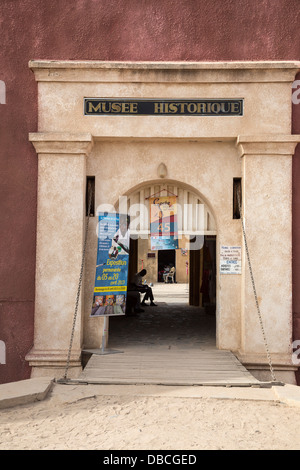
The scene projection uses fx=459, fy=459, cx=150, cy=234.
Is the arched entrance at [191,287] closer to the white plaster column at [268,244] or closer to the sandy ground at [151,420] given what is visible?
the white plaster column at [268,244]

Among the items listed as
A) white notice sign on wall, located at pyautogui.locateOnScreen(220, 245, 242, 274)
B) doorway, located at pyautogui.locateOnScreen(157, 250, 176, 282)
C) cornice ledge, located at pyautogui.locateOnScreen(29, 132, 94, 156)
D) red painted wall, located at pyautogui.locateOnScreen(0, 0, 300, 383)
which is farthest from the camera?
doorway, located at pyautogui.locateOnScreen(157, 250, 176, 282)

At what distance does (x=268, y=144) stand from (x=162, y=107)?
6.24 feet

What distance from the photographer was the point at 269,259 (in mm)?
7695

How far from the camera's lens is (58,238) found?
25.3 feet

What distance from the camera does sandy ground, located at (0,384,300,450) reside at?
14.7ft

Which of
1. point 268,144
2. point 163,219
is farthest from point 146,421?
point 268,144

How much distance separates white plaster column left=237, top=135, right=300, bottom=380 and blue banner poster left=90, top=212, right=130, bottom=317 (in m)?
2.08

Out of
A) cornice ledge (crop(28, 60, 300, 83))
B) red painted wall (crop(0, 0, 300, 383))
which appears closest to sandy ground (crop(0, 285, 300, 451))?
red painted wall (crop(0, 0, 300, 383))

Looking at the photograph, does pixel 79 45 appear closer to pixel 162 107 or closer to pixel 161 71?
pixel 161 71

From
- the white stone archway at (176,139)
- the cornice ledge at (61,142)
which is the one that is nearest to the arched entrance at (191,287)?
the white stone archway at (176,139)

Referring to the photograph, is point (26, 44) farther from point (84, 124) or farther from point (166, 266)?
point (166, 266)

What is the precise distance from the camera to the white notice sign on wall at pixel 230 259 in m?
7.94

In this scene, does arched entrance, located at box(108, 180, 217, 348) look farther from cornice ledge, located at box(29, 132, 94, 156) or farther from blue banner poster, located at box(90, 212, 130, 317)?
cornice ledge, located at box(29, 132, 94, 156)

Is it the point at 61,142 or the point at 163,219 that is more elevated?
the point at 61,142
